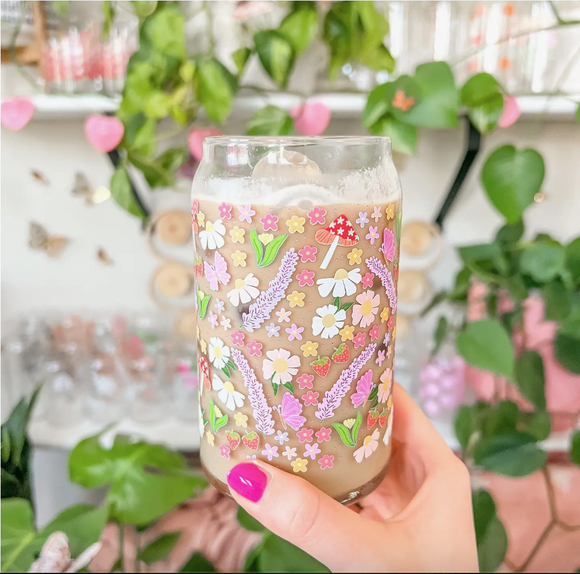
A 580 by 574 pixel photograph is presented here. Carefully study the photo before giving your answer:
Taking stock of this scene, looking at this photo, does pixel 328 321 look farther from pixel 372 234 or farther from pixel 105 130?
pixel 105 130

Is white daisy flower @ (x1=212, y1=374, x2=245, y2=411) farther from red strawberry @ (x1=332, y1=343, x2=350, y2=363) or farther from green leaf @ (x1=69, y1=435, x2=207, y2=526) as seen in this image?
Result: green leaf @ (x1=69, y1=435, x2=207, y2=526)

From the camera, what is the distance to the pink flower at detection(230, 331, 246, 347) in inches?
16.1

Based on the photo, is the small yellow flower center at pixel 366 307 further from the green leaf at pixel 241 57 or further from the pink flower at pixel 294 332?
the green leaf at pixel 241 57

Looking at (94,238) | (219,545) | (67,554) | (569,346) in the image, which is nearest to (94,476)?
(67,554)

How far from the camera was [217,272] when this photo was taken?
0.41 meters

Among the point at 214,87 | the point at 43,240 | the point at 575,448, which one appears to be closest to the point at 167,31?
the point at 214,87

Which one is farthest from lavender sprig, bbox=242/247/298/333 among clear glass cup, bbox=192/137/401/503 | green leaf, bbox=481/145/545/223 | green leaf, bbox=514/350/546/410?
green leaf, bbox=514/350/546/410

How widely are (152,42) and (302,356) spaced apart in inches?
25.3

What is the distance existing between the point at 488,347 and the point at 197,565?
23.1 inches

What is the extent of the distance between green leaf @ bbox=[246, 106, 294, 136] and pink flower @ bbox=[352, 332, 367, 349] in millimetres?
491

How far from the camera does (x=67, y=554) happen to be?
64 centimetres

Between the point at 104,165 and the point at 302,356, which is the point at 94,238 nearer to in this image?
Answer: the point at 104,165

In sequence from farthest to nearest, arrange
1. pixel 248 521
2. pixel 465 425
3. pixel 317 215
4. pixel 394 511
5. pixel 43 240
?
pixel 43 240 → pixel 465 425 → pixel 248 521 → pixel 394 511 → pixel 317 215

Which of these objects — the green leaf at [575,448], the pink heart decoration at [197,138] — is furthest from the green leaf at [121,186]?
the green leaf at [575,448]
